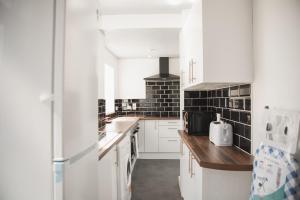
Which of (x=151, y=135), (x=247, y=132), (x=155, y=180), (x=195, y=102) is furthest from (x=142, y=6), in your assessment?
(x=151, y=135)

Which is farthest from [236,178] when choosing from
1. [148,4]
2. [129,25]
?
[129,25]

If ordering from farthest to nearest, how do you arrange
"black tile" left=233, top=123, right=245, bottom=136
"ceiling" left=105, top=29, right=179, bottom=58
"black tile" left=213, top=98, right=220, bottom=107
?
"ceiling" left=105, top=29, right=179, bottom=58, "black tile" left=213, top=98, right=220, bottom=107, "black tile" left=233, top=123, right=245, bottom=136

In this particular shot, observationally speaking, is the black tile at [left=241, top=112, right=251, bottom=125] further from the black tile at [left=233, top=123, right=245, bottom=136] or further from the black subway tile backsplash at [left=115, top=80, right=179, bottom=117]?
the black subway tile backsplash at [left=115, top=80, right=179, bottom=117]

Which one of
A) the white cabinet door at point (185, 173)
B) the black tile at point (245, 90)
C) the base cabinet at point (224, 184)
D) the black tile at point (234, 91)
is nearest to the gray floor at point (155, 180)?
the white cabinet door at point (185, 173)

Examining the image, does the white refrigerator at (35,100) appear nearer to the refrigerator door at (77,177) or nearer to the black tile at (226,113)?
the refrigerator door at (77,177)

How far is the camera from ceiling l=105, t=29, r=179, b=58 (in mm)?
3141

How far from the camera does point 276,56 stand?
4.13 feet

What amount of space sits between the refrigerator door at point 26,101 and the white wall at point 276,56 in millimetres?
1202

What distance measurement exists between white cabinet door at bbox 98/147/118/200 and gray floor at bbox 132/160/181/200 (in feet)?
2.83

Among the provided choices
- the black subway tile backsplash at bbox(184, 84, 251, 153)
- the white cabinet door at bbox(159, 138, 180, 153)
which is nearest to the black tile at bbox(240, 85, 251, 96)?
the black subway tile backsplash at bbox(184, 84, 251, 153)

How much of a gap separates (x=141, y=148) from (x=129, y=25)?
8.51ft

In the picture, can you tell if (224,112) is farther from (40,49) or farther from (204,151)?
(40,49)

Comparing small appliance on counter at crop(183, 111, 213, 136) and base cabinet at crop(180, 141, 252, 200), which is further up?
small appliance on counter at crop(183, 111, 213, 136)

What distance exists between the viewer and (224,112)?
2.21m
